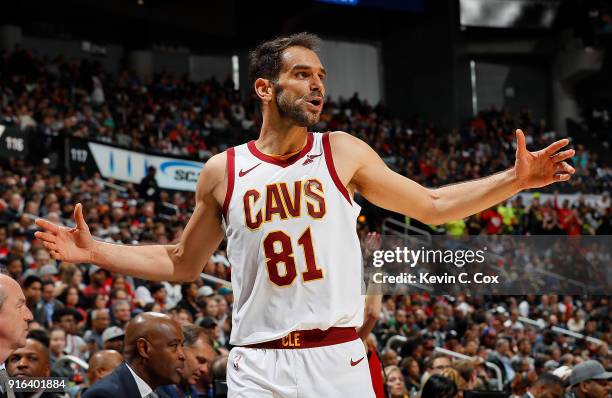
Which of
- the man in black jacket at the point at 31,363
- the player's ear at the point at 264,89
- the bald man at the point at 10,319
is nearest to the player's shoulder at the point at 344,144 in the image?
the player's ear at the point at 264,89

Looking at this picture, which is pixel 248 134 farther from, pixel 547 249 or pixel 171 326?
pixel 171 326

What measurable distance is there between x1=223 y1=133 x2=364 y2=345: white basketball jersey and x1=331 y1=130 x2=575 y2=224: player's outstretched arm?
0.11 metres

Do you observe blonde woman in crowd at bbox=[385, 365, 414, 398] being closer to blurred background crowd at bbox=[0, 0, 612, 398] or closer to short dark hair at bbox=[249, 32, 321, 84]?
blurred background crowd at bbox=[0, 0, 612, 398]

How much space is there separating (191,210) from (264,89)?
533 inches

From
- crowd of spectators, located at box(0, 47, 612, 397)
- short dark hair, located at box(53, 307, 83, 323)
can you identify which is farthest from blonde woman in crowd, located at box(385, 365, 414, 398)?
short dark hair, located at box(53, 307, 83, 323)

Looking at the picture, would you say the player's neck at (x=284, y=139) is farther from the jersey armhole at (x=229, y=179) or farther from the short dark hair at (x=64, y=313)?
the short dark hair at (x=64, y=313)

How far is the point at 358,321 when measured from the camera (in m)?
3.23

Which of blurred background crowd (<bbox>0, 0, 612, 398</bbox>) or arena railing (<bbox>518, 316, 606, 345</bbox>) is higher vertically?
blurred background crowd (<bbox>0, 0, 612, 398</bbox>)

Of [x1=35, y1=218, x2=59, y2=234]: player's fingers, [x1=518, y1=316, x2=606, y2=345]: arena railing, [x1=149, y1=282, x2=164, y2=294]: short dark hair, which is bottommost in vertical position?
[x1=518, y1=316, x2=606, y2=345]: arena railing

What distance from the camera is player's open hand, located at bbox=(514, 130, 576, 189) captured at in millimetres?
3242

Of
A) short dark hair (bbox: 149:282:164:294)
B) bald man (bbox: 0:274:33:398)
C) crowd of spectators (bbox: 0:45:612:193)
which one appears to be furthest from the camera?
crowd of spectators (bbox: 0:45:612:193)

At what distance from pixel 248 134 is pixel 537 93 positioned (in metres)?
13.6

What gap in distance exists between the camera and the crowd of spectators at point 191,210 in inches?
350

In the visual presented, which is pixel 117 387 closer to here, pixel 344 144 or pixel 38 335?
pixel 344 144
